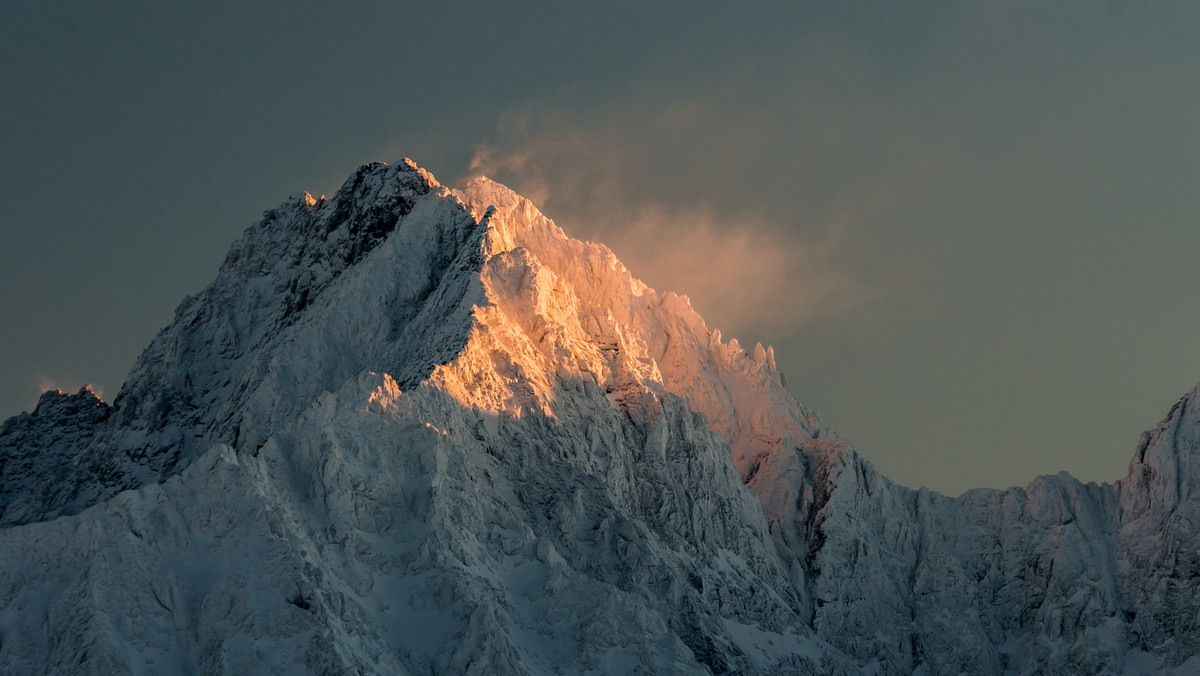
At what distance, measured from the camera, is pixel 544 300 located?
196625 millimetres

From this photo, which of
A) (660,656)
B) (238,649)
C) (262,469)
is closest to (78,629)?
(238,649)

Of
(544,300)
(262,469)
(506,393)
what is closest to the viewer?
(262,469)

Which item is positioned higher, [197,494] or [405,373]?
[405,373]

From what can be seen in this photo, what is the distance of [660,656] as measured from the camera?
155375 mm

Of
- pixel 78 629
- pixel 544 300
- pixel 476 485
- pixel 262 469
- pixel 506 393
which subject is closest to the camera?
pixel 78 629

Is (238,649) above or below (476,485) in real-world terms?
below

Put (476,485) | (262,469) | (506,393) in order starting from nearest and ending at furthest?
1. (262,469)
2. (476,485)
3. (506,393)

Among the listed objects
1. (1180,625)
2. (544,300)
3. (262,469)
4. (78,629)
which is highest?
(544,300)

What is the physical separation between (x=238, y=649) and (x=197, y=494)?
19.6 meters

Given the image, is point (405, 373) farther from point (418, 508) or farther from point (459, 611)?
point (459, 611)

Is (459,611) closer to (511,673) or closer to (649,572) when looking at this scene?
(511,673)

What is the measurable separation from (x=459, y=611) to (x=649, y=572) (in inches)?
1077

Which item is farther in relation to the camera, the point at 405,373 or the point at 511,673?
the point at 405,373

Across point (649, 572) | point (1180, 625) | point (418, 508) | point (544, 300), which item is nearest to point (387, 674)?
point (418, 508)
